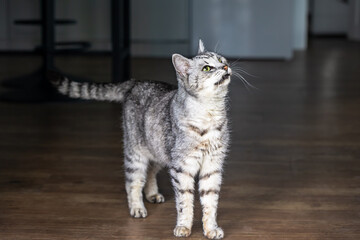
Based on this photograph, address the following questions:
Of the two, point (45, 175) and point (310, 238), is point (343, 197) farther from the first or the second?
point (45, 175)

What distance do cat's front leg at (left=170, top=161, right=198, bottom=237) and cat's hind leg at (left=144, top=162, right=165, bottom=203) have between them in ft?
1.27

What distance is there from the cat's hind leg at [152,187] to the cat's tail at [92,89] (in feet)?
1.01

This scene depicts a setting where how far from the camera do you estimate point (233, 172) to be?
10.2 ft

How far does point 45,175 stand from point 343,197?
133 centimetres

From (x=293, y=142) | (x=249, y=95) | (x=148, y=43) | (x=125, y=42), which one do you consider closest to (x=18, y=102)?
(x=125, y=42)

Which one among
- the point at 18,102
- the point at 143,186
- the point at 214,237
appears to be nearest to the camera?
the point at 214,237

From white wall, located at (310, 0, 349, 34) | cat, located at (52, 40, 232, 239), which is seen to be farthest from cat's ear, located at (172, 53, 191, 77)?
white wall, located at (310, 0, 349, 34)

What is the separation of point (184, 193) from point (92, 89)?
619 mm

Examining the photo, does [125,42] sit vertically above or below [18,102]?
above

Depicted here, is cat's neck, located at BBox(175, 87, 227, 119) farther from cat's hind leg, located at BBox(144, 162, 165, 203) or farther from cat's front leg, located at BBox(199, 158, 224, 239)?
cat's hind leg, located at BBox(144, 162, 165, 203)

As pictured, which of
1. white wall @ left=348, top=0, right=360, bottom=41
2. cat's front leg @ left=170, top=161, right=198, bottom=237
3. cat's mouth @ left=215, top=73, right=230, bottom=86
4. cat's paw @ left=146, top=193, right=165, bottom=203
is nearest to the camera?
cat's mouth @ left=215, top=73, right=230, bottom=86

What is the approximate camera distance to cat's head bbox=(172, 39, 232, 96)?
221 centimetres

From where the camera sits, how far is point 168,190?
288cm

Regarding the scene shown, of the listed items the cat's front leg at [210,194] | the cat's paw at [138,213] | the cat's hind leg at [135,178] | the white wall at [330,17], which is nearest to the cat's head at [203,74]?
the cat's front leg at [210,194]
